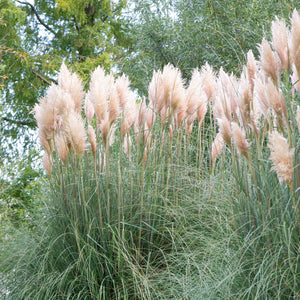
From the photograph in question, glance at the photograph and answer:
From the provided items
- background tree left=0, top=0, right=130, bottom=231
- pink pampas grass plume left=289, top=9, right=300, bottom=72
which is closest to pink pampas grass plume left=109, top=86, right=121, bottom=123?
pink pampas grass plume left=289, top=9, right=300, bottom=72

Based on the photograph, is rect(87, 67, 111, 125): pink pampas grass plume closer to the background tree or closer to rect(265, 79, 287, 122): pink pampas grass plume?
rect(265, 79, 287, 122): pink pampas grass plume

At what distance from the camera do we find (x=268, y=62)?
2.48 m

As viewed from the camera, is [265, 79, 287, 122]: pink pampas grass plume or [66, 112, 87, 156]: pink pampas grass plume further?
[66, 112, 87, 156]: pink pampas grass plume

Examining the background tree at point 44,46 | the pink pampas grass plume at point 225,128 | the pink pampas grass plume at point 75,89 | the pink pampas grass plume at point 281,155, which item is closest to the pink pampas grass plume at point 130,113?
the pink pampas grass plume at point 75,89

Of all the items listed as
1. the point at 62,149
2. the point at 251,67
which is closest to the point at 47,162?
the point at 62,149

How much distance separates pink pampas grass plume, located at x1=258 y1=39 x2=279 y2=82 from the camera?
247 cm

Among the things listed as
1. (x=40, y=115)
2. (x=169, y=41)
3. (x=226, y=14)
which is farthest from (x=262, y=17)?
(x=40, y=115)

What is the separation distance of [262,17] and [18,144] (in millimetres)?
9298

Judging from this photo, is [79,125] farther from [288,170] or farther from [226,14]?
[226,14]

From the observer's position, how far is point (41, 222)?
338 centimetres

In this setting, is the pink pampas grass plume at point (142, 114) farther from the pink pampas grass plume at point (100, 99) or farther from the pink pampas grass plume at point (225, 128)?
the pink pampas grass plume at point (225, 128)

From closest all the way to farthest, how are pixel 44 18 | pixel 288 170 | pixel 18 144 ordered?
pixel 288 170
pixel 18 144
pixel 44 18

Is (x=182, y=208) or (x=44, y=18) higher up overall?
(x=44, y=18)

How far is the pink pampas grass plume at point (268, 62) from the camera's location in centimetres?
247
